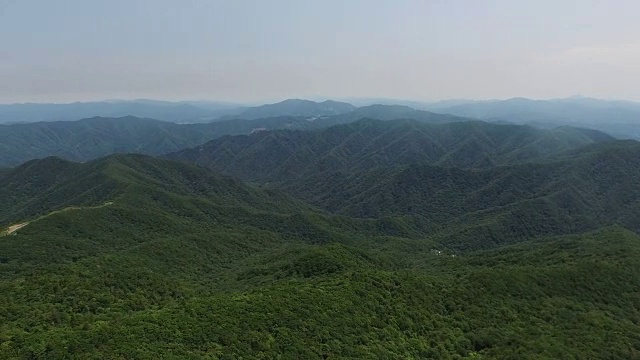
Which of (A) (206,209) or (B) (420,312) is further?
(A) (206,209)

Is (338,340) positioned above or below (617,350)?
above

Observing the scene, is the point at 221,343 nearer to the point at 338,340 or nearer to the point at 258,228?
the point at 338,340

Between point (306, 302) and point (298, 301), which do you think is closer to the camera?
point (298, 301)

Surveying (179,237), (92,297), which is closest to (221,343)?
(92,297)

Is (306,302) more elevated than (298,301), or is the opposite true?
(298,301)

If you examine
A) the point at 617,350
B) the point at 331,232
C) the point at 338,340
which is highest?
the point at 338,340

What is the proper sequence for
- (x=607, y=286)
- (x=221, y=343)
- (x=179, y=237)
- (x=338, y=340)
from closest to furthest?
1. (x=221, y=343)
2. (x=338, y=340)
3. (x=607, y=286)
4. (x=179, y=237)

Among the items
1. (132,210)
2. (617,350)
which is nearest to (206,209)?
(132,210)

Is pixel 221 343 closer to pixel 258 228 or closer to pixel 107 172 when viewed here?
pixel 258 228

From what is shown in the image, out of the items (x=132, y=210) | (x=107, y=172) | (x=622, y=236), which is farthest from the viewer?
(x=107, y=172)
